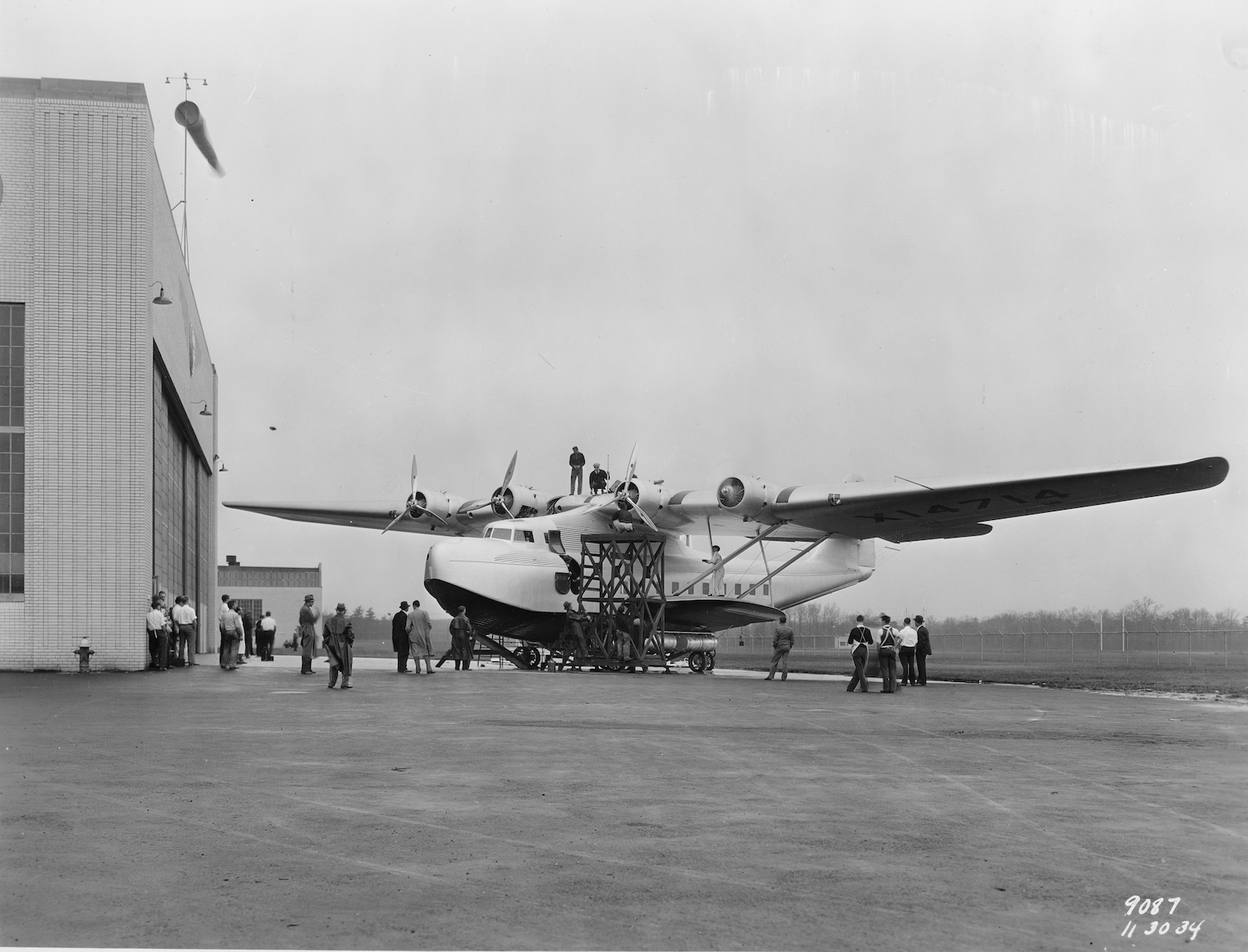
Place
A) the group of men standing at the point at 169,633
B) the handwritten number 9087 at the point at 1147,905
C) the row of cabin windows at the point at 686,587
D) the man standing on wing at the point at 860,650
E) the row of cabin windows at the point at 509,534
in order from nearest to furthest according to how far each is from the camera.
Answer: the handwritten number 9087 at the point at 1147,905 < the man standing on wing at the point at 860,650 < the group of men standing at the point at 169,633 < the row of cabin windows at the point at 509,534 < the row of cabin windows at the point at 686,587

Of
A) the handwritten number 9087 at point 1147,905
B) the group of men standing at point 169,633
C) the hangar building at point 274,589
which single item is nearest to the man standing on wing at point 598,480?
the group of men standing at point 169,633

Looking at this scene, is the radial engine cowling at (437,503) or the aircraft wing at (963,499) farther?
the radial engine cowling at (437,503)

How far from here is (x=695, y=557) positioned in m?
31.2

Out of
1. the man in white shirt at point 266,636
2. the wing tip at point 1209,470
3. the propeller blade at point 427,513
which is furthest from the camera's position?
the man in white shirt at point 266,636

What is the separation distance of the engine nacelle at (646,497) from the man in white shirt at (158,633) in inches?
415

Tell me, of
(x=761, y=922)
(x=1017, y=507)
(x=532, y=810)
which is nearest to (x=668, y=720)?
(x=532, y=810)

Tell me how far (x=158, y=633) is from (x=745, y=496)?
1233cm

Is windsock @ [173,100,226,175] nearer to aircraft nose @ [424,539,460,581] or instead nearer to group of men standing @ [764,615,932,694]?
aircraft nose @ [424,539,460,581]

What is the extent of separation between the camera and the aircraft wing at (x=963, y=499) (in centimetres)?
2148

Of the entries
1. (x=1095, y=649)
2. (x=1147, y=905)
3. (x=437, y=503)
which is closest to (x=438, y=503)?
(x=437, y=503)

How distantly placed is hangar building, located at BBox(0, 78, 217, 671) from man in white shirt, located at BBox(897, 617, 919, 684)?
14777mm

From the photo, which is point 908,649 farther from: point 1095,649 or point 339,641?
point 1095,649

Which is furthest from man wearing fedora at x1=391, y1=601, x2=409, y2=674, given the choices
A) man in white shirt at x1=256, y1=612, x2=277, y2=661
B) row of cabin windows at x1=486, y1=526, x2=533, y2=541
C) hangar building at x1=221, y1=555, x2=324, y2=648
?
hangar building at x1=221, y1=555, x2=324, y2=648

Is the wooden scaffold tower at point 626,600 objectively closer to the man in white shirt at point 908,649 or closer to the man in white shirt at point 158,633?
the man in white shirt at point 908,649
